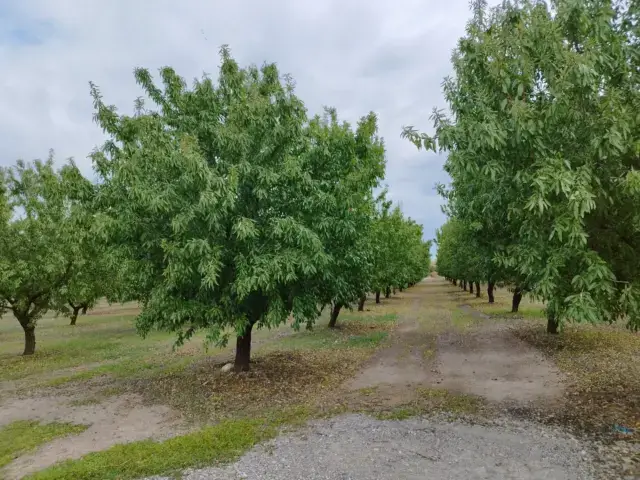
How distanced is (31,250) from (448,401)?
18662 millimetres

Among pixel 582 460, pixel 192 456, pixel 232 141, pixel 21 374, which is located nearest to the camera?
pixel 582 460

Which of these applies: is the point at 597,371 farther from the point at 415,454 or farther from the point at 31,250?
the point at 31,250

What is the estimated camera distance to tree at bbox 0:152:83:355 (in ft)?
60.5

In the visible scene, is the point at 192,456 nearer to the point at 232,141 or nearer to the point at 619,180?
the point at 232,141

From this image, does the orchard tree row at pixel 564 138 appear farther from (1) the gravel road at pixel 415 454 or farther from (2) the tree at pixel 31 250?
(2) the tree at pixel 31 250

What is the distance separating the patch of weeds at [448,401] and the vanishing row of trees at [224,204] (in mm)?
3752

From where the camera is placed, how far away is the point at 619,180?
6.53 meters

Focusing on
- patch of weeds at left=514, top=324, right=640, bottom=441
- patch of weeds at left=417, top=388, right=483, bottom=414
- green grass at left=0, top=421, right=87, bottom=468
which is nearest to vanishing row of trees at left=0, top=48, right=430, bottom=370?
green grass at left=0, top=421, right=87, bottom=468

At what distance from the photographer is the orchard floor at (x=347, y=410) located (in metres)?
7.17

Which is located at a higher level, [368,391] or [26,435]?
[368,391]

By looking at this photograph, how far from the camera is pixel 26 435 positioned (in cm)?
959

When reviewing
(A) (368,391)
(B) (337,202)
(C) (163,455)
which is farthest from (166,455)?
(B) (337,202)

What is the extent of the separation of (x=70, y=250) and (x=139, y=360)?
6.12 metres

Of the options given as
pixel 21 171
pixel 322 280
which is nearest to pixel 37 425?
pixel 322 280
